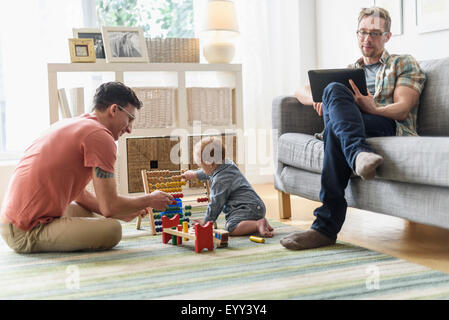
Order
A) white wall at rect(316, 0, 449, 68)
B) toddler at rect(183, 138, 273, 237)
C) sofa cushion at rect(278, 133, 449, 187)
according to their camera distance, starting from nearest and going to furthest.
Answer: sofa cushion at rect(278, 133, 449, 187) < toddler at rect(183, 138, 273, 237) < white wall at rect(316, 0, 449, 68)

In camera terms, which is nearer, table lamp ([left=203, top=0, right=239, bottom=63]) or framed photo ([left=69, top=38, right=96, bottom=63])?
framed photo ([left=69, top=38, right=96, bottom=63])

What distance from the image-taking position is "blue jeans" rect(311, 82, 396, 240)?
203cm

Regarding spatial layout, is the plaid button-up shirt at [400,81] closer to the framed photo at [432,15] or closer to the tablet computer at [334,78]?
the tablet computer at [334,78]

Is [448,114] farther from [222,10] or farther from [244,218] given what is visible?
[222,10]

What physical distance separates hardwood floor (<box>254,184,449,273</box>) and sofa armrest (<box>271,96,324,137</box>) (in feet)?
1.59

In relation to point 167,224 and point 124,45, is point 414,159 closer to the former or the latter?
point 167,224

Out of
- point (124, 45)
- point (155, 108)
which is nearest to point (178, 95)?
point (155, 108)

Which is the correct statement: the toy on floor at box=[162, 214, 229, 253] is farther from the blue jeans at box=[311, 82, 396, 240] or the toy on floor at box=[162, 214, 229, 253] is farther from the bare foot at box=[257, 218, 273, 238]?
the blue jeans at box=[311, 82, 396, 240]

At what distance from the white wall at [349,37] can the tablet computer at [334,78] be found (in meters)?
1.06

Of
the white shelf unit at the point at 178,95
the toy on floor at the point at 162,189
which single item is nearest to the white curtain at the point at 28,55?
the white shelf unit at the point at 178,95

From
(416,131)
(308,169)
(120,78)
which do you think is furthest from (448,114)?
(120,78)

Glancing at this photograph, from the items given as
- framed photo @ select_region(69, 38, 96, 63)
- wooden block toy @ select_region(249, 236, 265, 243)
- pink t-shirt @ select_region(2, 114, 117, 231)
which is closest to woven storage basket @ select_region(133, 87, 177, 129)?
framed photo @ select_region(69, 38, 96, 63)

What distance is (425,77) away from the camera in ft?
A: 8.05

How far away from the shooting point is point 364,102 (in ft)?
7.49
